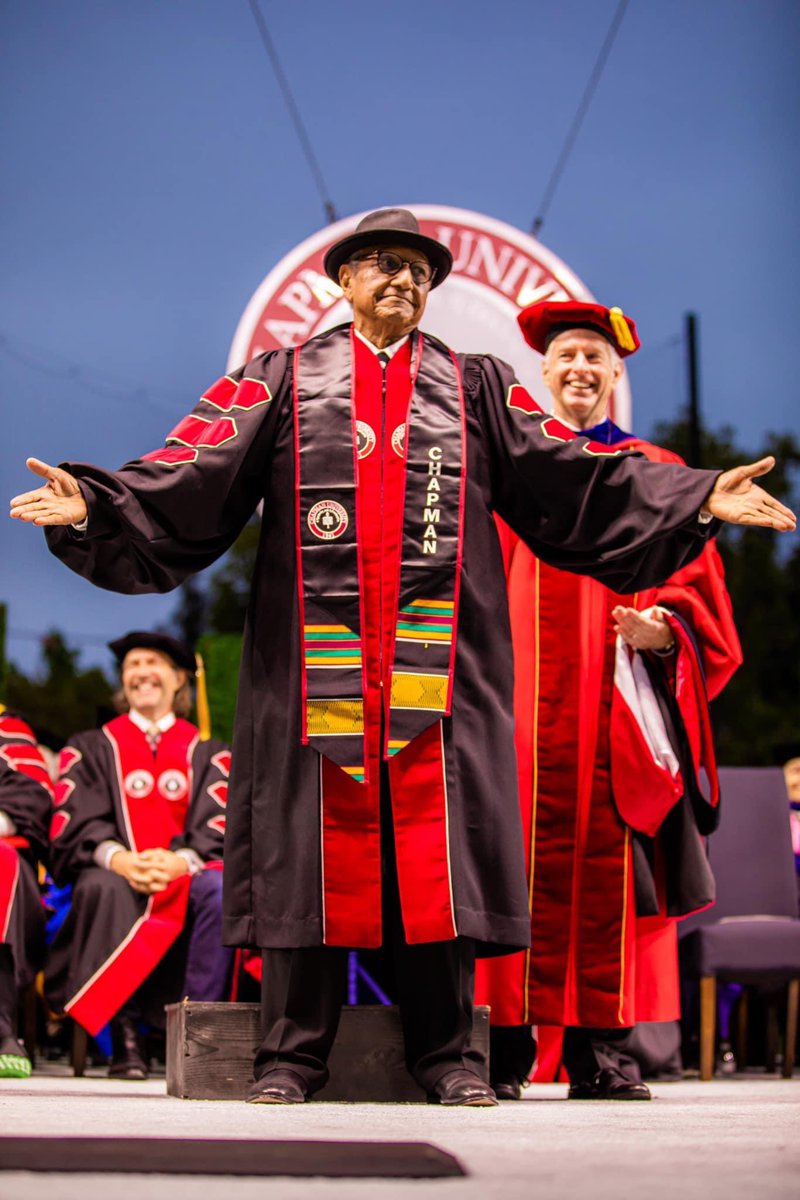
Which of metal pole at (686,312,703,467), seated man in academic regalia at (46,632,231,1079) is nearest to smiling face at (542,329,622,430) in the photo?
seated man in academic regalia at (46,632,231,1079)

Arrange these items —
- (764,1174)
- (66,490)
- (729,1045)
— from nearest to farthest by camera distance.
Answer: (764,1174), (66,490), (729,1045)

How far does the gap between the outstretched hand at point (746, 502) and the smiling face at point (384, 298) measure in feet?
2.57

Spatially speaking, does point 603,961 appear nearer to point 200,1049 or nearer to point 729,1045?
point 200,1049

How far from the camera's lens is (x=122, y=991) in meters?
5.68

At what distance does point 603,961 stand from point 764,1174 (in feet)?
7.77

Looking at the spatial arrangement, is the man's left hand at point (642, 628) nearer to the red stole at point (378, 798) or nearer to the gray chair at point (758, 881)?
the red stole at point (378, 798)

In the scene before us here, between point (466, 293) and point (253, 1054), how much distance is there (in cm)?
399

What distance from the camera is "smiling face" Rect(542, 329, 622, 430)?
4.47 m

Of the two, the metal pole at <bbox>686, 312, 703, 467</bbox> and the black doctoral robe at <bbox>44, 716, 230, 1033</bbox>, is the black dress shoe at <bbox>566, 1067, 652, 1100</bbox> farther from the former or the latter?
the metal pole at <bbox>686, 312, 703, 467</bbox>

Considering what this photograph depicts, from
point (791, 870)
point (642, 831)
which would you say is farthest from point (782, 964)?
point (642, 831)

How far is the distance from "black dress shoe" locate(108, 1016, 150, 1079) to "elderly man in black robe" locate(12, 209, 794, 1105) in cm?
249

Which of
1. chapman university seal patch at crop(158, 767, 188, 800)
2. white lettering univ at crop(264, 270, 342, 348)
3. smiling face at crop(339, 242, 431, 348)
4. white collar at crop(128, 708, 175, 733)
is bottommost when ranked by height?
chapman university seal patch at crop(158, 767, 188, 800)

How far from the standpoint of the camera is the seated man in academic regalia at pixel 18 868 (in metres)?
5.11

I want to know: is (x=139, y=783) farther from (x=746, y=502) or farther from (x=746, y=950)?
(x=746, y=502)
